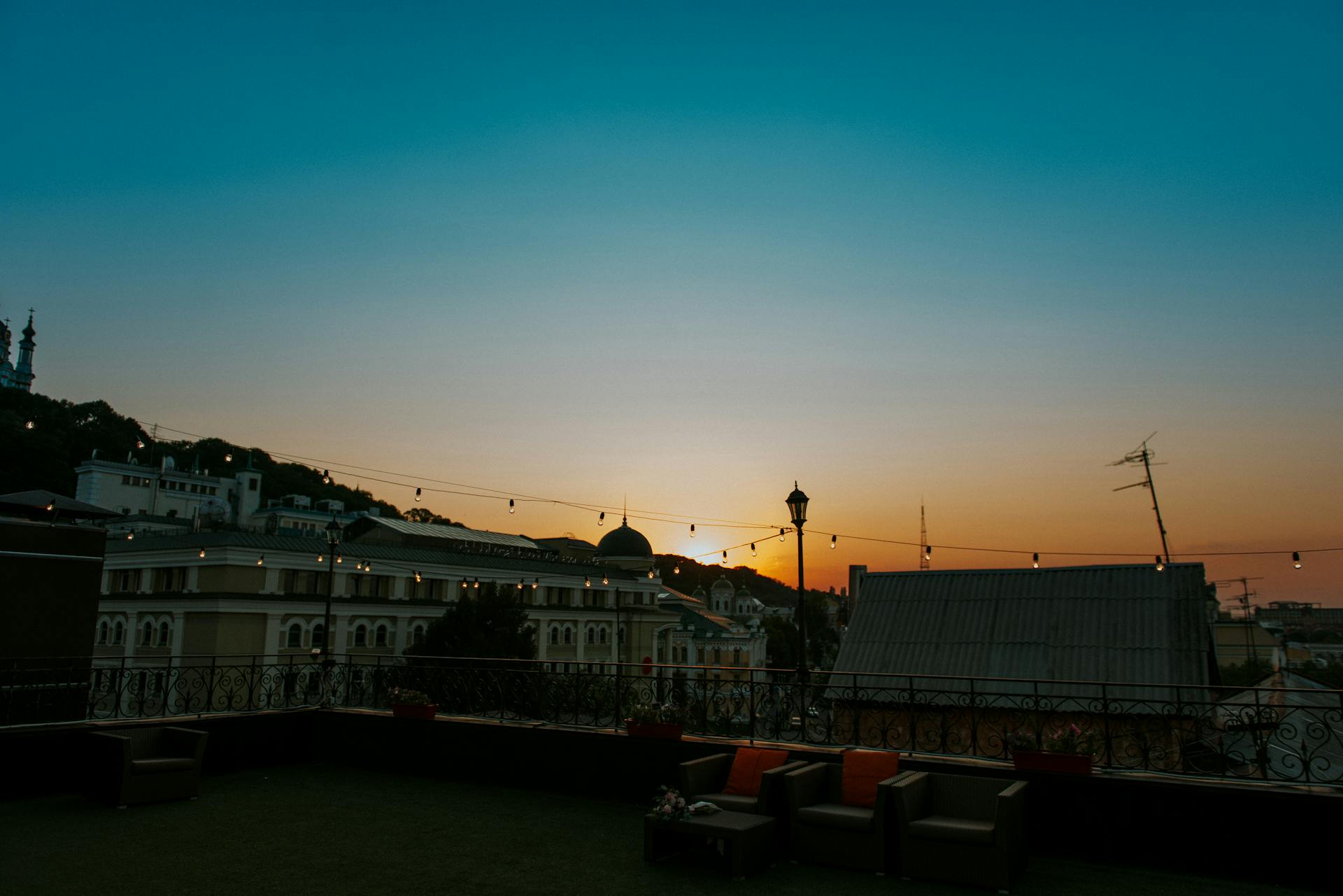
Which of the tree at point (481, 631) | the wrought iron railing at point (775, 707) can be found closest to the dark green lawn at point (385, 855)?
the wrought iron railing at point (775, 707)

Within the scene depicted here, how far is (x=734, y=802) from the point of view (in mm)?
8078

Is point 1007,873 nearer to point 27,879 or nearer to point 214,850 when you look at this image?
point 214,850

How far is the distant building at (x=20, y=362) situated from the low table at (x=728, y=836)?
128m

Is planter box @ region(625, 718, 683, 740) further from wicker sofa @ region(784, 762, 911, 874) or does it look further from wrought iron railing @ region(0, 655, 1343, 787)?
wicker sofa @ region(784, 762, 911, 874)

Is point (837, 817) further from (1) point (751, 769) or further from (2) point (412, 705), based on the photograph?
(2) point (412, 705)

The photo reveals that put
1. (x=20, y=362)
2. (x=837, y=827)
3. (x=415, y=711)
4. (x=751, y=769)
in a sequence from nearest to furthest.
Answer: (x=837, y=827), (x=751, y=769), (x=415, y=711), (x=20, y=362)

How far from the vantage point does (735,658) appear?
85188 mm

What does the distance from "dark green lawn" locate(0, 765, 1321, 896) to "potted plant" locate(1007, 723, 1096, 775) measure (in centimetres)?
81

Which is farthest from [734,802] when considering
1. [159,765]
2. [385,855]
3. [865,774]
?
[159,765]

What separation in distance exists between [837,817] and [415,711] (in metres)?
6.85

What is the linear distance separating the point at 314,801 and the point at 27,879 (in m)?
3.36

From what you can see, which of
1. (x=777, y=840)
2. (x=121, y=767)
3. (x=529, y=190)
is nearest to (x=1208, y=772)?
(x=777, y=840)

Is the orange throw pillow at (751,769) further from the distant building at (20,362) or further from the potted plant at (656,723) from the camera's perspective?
the distant building at (20,362)

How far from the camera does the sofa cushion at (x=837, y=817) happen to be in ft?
24.3
